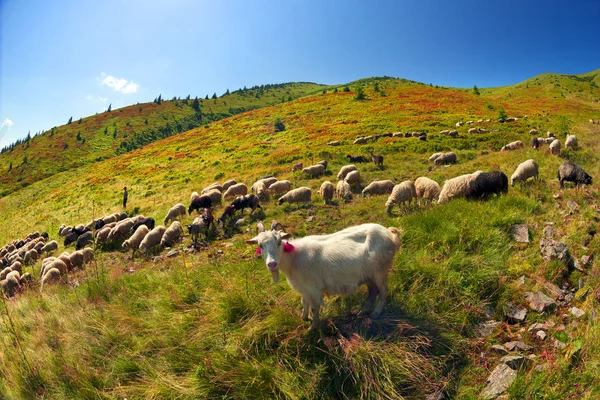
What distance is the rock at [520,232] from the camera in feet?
17.5

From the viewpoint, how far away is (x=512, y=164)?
13.4 m

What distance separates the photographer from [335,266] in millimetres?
4195

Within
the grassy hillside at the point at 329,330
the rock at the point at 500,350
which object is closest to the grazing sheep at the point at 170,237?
the grassy hillside at the point at 329,330

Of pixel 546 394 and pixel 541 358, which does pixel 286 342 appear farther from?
pixel 541 358

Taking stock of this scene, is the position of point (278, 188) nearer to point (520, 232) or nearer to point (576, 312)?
point (520, 232)

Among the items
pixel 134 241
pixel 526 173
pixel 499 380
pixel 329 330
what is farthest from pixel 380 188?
pixel 134 241

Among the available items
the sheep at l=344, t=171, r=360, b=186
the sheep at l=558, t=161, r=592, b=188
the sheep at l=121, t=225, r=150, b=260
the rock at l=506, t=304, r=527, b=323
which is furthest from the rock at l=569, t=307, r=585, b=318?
the sheep at l=121, t=225, r=150, b=260

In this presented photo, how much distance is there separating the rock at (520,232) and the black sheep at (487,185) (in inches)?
123

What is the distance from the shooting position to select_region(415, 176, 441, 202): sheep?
11.1m

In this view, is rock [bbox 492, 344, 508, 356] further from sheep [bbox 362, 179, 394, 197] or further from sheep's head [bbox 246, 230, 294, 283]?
sheep [bbox 362, 179, 394, 197]

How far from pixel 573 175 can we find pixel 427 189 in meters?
4.41

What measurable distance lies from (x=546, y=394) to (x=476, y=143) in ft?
84.5

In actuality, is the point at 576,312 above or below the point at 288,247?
below

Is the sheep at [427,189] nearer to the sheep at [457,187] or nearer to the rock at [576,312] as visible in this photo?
the sheep at [457,187]
